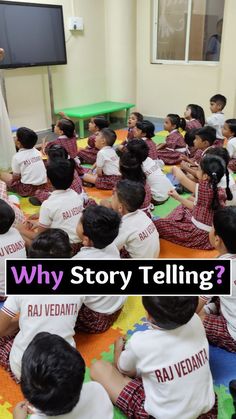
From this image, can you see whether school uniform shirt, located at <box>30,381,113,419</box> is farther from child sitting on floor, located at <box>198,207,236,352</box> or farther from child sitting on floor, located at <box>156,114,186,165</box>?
child sitting on floor, located at <box>156,114,186,165</box>

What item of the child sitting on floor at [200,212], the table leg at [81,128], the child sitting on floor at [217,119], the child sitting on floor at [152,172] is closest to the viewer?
the child sitting on floor at [200,212]

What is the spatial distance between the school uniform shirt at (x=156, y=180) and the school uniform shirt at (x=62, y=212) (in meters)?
0.90

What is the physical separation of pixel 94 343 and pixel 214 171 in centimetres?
131

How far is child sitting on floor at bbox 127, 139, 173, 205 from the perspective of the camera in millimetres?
2943

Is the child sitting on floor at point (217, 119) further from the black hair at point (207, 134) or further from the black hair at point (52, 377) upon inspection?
the black hair at point (52, 377)

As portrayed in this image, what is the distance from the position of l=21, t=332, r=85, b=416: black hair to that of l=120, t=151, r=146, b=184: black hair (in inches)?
76.9

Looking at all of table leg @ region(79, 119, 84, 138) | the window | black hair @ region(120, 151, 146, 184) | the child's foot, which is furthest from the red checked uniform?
the window

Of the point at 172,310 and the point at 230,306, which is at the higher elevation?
the point at 172,310

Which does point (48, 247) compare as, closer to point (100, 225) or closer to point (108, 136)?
point (100, 225)

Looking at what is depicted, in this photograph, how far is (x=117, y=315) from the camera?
1977 millimetres

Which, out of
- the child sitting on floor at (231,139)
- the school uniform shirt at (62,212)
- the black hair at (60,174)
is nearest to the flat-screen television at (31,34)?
the child sitting on floor at (231,139)

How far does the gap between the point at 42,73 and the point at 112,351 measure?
4.62 meters

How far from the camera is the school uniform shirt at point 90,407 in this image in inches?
39.6

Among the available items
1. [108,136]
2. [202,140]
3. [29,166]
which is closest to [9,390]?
[29,166]
